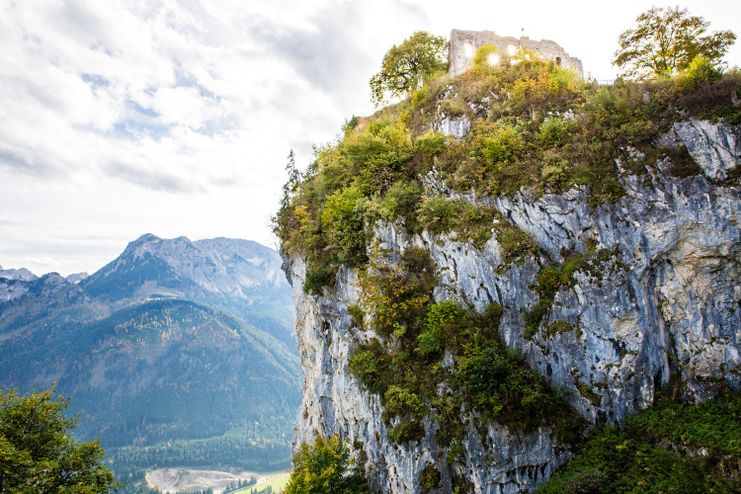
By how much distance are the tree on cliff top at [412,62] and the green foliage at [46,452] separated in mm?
34437

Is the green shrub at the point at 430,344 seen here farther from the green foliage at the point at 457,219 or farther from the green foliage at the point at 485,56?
the green foliage at the point at 485,56

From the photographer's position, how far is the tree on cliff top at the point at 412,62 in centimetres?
3678

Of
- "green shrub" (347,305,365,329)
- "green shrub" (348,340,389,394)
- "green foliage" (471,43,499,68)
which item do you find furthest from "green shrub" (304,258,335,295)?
"green foliage" (471,43,499,68)

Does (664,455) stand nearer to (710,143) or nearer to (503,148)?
(710,143)

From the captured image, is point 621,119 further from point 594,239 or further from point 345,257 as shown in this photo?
point 345,257

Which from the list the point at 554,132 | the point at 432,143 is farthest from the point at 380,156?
the point at 554,132

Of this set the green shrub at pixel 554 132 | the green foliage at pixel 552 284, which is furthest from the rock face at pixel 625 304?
the green shrub at pixel 554 132

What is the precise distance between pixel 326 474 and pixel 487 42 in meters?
32.0

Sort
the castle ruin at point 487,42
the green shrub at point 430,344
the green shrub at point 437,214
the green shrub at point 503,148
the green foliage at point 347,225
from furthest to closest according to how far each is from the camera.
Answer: the castle ruin at point 487,42, the green foliage at point 347,225, the green shrub at point 437,214, the green shrub at point 503,148, the green shrub at point 430,344

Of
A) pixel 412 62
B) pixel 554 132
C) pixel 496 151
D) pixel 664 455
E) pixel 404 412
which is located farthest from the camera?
pixel 412 62

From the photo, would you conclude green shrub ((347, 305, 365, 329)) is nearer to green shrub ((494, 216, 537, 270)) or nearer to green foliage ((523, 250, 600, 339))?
green shrub ((494, 216, 537, 270))

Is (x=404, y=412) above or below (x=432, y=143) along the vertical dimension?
below

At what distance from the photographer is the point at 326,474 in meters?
18.8

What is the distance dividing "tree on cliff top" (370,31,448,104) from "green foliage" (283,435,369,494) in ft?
98.3
